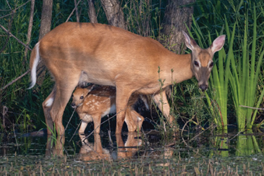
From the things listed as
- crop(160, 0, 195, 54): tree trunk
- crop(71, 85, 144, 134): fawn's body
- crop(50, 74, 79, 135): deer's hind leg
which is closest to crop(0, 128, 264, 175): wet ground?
crop(50, 74, 79, 135): deer's hind leg

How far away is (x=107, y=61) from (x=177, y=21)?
146 centimetres

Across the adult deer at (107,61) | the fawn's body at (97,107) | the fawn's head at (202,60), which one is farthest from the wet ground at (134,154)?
the fawn's head at (202,60)

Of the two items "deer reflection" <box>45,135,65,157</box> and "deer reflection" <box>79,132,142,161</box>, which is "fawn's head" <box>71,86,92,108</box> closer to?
"deer reflection" <box>79,132,142,161</box>

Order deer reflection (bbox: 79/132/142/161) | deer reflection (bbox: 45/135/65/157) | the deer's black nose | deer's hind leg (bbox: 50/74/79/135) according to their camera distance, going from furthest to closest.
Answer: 1. deer's hind leg (bbox: 50/74/79/135)
2. the deer's black nose
3. deer reflection (bbox: 45/135/65/157)
4. deer reflection (bbox: 79/132/142/161)

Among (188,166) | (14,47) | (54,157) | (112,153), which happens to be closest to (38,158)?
(54,157)

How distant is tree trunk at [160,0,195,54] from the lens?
24.9ft

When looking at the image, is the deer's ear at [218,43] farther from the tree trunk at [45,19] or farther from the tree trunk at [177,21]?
the tree trunk at [45,19]

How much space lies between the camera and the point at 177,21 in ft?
25.1

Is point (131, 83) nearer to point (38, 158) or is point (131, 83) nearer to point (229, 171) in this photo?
point (38, 158)

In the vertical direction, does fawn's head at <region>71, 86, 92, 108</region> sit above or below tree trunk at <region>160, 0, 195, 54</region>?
below

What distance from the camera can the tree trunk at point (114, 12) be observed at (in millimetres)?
7414

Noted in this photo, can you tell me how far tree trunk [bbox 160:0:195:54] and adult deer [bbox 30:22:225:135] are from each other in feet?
2.41

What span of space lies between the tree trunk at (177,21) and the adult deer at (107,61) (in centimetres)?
73

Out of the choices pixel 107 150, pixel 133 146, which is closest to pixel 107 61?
pixel 133 146
